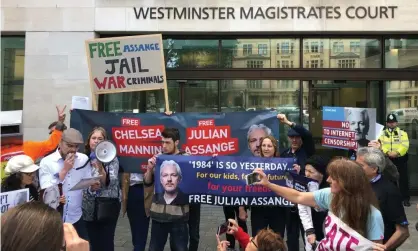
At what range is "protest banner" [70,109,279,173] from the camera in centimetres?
580

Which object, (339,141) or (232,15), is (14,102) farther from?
(339,141)

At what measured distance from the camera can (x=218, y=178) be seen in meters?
5.23

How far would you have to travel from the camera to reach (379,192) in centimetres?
361

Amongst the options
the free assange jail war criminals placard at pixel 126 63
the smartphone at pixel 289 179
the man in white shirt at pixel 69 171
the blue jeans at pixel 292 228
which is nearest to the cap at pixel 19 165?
the man in white shirt at pixel 69 171

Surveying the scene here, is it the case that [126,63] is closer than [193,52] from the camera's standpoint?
Yes

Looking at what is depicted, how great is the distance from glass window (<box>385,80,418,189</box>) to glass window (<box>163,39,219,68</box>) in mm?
4584

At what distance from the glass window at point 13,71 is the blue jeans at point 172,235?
7.54 meters

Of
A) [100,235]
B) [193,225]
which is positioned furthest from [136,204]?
[193,225]

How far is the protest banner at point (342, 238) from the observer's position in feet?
10.0

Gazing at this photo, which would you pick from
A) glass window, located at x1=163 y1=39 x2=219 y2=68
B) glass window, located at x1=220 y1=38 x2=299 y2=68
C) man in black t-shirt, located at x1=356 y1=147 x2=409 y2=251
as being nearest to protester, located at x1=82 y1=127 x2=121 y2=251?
man in black t-shirt, located at x1=356 y1=147 x2=409 y2=251

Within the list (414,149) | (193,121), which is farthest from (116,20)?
(414,149)

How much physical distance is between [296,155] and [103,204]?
247 centimetres

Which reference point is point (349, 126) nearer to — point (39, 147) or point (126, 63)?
point (126, 63)

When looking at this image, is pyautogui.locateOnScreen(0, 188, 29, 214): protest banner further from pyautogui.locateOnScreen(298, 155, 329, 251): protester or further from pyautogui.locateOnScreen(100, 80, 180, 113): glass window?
pyautogui.locateOnScreen(100, 80, 180, 113): glass window
